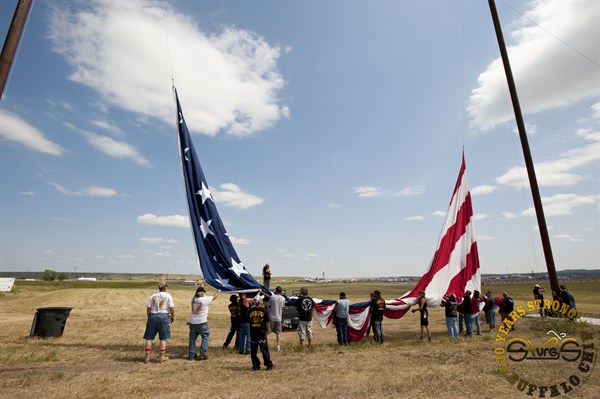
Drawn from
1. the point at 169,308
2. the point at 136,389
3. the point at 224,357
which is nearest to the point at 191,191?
the point at 169,308

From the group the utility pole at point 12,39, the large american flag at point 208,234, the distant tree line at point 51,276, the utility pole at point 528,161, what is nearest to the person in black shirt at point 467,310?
the utility pole at point 528,161

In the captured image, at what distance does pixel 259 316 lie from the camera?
9180 mm

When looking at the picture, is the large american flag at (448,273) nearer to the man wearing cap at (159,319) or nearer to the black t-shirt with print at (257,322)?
the black t-shirt with print at (257,322)

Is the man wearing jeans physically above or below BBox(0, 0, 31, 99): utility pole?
below

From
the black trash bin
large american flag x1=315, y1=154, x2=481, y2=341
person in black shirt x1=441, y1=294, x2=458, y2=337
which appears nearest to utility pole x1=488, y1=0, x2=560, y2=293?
large american flag x1=315, y1=154, x2=481, y2=341

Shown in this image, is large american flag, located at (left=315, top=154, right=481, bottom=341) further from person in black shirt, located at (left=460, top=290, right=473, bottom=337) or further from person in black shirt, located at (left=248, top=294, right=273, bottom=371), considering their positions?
person in black shirt, located at (left=248, top=294, right=273, bottom=371)

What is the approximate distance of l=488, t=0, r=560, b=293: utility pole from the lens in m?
13.2

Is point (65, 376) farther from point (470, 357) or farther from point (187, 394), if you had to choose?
point (470, 357)

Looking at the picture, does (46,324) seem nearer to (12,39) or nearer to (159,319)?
(159,319)

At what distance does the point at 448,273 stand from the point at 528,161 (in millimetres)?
5615

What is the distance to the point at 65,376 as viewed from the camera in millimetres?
8133

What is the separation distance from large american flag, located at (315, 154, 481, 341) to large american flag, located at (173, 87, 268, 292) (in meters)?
3.83

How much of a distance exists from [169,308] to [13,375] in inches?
144

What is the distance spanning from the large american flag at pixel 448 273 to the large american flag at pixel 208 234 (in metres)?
3.83
